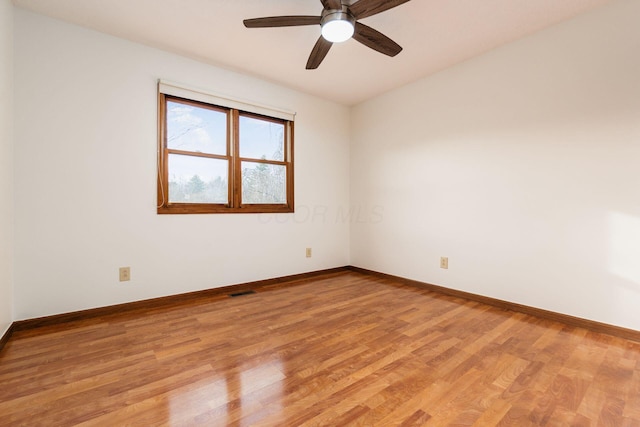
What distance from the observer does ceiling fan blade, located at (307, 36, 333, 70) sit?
2169 mm

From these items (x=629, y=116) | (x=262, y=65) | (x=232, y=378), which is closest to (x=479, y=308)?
(x=629, y=116)

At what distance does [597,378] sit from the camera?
1568 millimetres

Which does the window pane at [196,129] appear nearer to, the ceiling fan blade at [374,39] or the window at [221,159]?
the window at [221,159]

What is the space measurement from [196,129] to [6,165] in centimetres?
146

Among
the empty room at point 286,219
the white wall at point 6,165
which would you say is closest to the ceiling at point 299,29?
the empty room at point 286,219

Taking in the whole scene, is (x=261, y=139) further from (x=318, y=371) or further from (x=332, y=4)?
(x=318, y=371)

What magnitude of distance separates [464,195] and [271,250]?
7.51 ft

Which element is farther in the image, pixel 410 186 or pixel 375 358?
pixel 410 186

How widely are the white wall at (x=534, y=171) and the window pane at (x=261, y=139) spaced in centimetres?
150

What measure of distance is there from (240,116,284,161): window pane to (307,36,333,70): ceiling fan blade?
1.18m

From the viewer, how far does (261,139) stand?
11.5 ft

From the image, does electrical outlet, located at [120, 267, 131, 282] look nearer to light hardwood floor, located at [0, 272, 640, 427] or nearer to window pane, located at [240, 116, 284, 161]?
light hardwood floor, located at [0, 272, 640, 427]

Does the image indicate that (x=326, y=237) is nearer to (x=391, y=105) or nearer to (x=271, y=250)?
(x=271, y=250)

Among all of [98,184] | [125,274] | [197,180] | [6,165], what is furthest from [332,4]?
[125,274]
